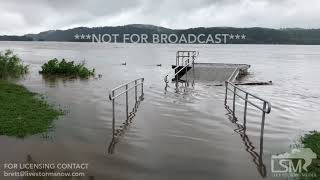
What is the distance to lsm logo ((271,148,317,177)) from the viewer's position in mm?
8691

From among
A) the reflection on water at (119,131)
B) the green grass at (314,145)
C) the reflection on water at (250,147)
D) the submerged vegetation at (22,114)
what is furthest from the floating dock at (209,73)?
the green grass at (314,145)

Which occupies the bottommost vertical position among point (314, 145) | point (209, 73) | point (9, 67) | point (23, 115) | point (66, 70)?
point (314, 145)

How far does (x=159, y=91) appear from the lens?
77.9ft

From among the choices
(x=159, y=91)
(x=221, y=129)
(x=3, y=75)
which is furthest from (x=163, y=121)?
(x=3, y=75)

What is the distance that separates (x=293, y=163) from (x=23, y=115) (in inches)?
345

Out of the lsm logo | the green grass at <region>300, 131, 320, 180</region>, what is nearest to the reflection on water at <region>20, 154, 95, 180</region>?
the lsm logo

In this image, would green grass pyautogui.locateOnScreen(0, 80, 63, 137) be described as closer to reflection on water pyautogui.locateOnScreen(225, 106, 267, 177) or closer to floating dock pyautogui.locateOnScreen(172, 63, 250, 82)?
reflection on water pyautogui.locateOnScreen(225, 106, 267, 177)

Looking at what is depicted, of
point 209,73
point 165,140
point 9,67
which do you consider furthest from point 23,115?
point 209,73

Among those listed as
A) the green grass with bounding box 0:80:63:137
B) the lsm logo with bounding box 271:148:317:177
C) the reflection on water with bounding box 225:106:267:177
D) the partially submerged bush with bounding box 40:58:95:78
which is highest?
the partially submerged bush with bounding box 40:58:95:78

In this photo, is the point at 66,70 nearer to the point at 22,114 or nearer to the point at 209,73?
the point at 209,73

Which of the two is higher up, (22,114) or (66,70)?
(66,70)

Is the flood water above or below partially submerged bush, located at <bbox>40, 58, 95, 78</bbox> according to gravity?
below

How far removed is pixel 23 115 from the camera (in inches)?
535

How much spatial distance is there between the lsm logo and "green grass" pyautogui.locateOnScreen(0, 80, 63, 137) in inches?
262
